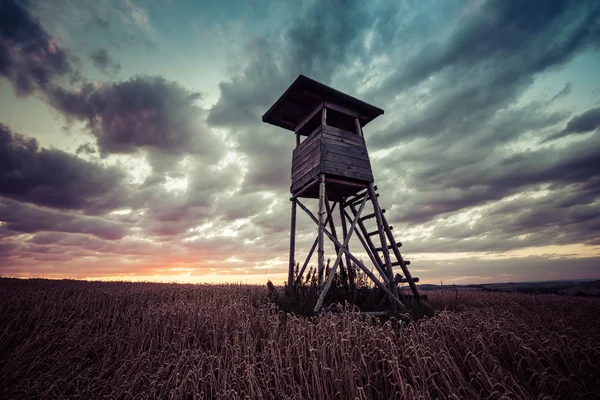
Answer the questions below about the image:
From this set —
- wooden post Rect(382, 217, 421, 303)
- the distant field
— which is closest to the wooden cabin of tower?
wooden post Rect(382, 217, 421, 303)

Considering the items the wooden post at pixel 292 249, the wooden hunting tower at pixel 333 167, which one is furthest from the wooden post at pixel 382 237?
the wooden post at pixel 292 249

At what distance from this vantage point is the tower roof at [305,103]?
937 cm

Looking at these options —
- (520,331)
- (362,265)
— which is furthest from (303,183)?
(520,331)

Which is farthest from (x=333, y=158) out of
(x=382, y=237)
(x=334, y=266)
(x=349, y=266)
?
(x=349, y=266)

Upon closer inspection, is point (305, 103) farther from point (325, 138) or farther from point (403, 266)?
point (403, 266)

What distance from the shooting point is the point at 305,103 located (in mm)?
10281

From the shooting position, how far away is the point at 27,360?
18.1ft

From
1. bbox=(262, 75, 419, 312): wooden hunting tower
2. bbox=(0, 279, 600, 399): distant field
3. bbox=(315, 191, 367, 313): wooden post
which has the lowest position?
bbox=(0, 279, 600, 399): distant field

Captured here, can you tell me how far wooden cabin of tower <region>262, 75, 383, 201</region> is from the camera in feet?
30.3

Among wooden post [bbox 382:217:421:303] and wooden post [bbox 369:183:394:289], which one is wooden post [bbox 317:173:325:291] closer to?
wooden post [bbox 369:183:394:289]

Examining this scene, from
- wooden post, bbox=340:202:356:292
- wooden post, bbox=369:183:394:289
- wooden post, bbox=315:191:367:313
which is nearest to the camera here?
wooden post, bbox=315:191:367:313

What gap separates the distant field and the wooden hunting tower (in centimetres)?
259

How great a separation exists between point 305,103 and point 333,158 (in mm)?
2776

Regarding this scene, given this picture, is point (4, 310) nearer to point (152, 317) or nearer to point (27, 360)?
point (27, 360)
